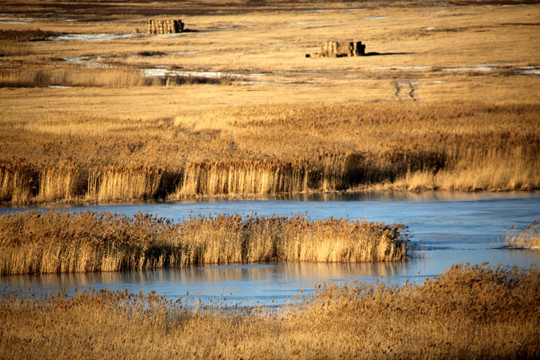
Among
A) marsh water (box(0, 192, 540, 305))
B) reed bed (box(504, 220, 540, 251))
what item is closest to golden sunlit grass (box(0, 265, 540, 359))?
marsh water (box(0, 192, 540, 305))

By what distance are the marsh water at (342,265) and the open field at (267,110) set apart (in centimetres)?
189

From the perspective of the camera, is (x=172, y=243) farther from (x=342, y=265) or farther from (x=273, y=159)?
(x=273, y=159)

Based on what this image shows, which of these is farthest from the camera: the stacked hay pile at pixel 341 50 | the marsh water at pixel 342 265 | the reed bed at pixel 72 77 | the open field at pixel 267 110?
the stacked hay pile at pixel 341 50

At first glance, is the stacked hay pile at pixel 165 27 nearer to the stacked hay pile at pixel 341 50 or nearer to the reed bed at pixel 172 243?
the stacked hay pile at pixel 341 50

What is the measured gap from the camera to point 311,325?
11.2 metres

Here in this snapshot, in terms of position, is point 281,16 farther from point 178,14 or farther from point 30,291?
point 30,291

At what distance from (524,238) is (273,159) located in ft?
39.7

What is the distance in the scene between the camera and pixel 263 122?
39844 mm

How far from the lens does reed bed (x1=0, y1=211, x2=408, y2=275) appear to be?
16.8 metres

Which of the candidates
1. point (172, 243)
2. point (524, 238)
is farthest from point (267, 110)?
point (172, 243)

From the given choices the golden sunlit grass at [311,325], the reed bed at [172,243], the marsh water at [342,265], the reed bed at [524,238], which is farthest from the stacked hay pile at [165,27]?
the golden sunlit grass at [311,325]

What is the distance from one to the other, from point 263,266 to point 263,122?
23.1 metres

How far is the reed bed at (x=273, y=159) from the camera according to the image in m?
26.6

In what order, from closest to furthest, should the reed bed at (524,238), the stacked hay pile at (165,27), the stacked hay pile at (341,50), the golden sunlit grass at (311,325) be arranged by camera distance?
the golden sunlit grass at (311,325) < the reed bed at (524,238) < the stacked hay pile at (341,50) < the stacked hay pile at (165,27)
